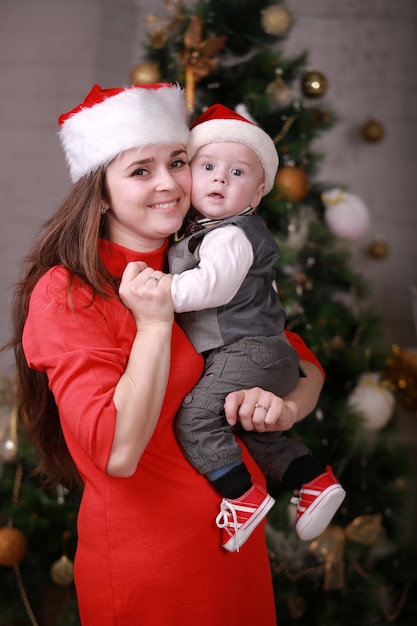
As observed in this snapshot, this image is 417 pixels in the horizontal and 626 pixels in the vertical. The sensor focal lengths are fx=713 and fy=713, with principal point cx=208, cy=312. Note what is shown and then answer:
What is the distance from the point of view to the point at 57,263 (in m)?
1.58

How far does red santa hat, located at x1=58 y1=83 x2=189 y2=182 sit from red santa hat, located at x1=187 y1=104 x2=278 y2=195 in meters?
0.05

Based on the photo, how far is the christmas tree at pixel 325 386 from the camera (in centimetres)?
269

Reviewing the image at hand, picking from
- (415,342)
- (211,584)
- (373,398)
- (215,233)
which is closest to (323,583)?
(373,398)

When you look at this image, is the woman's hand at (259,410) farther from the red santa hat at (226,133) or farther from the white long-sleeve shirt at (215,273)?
the red santa hat at (226,133)

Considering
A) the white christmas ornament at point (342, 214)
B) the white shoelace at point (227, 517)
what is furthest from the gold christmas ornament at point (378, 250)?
the white shoelace at point (227, 517)

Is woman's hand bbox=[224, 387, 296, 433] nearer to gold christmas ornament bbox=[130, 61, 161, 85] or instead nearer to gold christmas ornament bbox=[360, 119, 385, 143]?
gold christmas ornament bbox=[130, 61, 161, 85]

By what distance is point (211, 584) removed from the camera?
1514 mm

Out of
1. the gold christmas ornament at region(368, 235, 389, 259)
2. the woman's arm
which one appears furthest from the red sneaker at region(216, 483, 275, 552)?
the gold christmas ornament at region(368, 235, 389, 259)

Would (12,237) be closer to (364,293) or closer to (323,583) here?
(364,293)

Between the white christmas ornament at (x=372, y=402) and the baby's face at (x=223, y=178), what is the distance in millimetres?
1362

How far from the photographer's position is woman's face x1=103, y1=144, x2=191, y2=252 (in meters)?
1.55

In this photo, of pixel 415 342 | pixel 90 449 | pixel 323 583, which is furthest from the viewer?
pixel 415 342

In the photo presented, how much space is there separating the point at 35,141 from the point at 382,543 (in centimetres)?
246

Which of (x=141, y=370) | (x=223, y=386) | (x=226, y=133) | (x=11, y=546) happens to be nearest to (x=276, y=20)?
(x=226, y=133)
